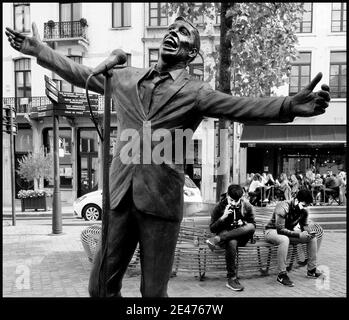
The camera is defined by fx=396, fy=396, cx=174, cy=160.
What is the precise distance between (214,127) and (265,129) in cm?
260

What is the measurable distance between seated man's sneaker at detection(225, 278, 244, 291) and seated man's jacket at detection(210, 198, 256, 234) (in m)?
0.69

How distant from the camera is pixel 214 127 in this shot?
2066 centimetres

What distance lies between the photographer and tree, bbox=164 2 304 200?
21.5ft

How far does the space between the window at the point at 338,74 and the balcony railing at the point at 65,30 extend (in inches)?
508

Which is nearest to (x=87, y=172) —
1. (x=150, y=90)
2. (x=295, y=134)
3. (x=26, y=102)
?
(x=26, y=102)

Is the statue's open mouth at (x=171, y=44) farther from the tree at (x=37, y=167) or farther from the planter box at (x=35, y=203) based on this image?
the tree at (x=37, y=167)

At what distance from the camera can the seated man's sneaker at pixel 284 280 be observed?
5699 mm

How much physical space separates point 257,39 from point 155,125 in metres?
5.31

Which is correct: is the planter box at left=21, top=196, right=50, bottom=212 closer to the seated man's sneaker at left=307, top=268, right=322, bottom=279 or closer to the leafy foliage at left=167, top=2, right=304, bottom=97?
the leafy foliage at left=167, top=2, right=304, bottom=97

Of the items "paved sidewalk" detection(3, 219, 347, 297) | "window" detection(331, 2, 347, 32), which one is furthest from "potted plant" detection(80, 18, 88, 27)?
"paved sidewalk" detection(3, 219, 347, 297)

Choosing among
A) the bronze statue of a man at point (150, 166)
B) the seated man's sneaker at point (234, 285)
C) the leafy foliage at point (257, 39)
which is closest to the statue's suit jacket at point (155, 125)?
the bronze statue of a man at point (150, 166)

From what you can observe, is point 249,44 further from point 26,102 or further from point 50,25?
point 26,102

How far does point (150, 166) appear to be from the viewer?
7.47ft

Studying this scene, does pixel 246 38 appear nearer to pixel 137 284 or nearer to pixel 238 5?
pixel 238 5
